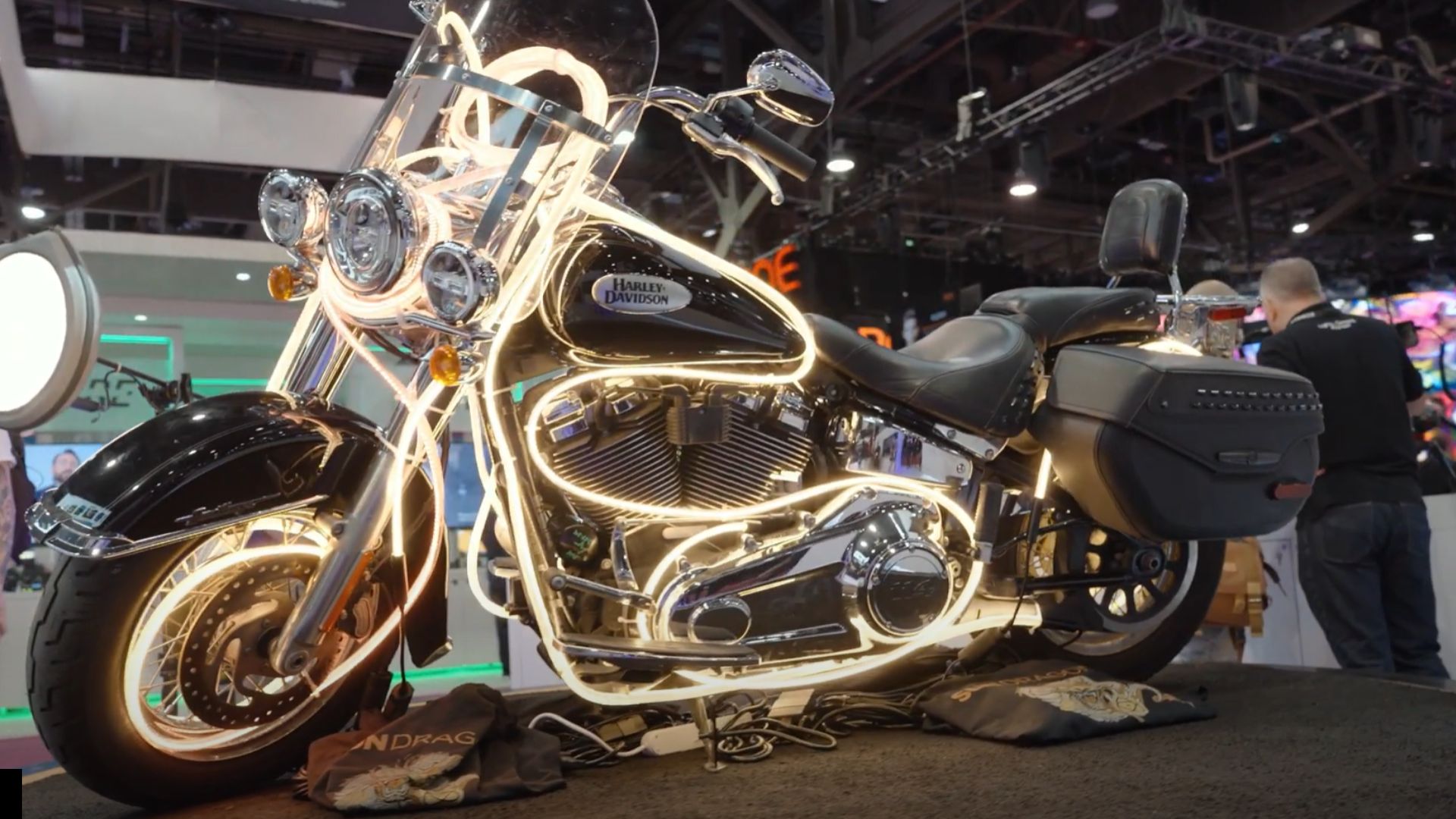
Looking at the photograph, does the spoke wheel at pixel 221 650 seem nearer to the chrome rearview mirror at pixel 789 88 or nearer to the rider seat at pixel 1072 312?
the chrome rearview mirror at pixel 789 88

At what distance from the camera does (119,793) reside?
1611 mm

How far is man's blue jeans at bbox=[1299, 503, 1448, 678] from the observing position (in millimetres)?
3080

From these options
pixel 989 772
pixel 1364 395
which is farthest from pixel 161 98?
pixel 1364 395

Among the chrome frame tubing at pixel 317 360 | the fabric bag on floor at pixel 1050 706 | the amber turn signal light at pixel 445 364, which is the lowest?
the fabric bag on floor at pixel 1050 706

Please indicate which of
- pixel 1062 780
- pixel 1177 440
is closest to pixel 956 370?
pixel 1177 440

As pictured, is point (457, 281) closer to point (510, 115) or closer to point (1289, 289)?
point (510, 115)

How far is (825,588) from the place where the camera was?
2.08m

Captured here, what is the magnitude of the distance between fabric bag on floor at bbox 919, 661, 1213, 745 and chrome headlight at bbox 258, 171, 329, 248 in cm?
153

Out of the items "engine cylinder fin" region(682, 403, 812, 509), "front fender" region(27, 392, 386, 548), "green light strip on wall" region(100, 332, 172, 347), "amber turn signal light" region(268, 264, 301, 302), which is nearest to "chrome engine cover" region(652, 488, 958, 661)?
"engine cylinder fin" region(682, 403, 812, 509)

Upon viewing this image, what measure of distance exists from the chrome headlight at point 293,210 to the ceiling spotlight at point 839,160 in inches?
263

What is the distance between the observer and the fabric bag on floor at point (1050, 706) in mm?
2014

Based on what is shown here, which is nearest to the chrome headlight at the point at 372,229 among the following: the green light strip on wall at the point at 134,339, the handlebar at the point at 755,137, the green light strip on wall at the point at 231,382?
the handlebar at the point at 755,137

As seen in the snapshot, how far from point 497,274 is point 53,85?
3.65 m

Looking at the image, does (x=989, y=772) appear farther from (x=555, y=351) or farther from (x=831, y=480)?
(x=555, y=351)
